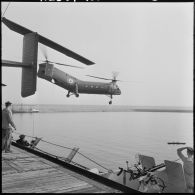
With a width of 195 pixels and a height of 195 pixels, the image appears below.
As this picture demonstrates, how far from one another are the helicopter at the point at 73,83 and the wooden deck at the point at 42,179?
1800 cm

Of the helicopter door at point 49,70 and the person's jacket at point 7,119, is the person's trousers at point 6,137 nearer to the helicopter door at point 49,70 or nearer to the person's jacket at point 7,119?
the person's jacket at point 7,119

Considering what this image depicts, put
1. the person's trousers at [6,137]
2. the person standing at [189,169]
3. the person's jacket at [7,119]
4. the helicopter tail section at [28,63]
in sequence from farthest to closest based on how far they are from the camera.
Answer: the person's trousers at [6,137], the person's jacket at [7,119], the person standing at [189,169], the helicopter tail section at [28,63]

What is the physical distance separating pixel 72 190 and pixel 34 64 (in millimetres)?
3255

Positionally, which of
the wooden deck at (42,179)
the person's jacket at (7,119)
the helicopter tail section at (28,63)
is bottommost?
the wooden deck at (42,179)

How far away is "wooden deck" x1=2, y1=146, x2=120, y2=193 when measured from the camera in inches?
275

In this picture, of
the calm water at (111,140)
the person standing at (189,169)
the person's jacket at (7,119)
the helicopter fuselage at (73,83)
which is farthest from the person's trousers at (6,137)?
the helicopter fuselage at (73,83)

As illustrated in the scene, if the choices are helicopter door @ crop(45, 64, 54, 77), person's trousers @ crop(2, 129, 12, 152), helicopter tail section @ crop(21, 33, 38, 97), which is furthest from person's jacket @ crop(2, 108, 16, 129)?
helicopter door @ crop(45, 64, 54, 77)

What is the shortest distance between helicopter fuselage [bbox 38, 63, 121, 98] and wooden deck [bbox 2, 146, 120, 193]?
21147 mm

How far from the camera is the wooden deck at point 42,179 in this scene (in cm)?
699

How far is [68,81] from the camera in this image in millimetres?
33531

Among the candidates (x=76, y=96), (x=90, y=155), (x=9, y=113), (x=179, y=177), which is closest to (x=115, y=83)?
(x=76, y=96)

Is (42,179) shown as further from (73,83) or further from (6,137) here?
(73,83)

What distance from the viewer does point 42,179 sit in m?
7.88

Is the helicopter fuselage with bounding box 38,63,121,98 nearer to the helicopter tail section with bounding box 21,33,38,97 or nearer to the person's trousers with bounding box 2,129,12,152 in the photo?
the person's trousers with bounding box 2,129,12,152
